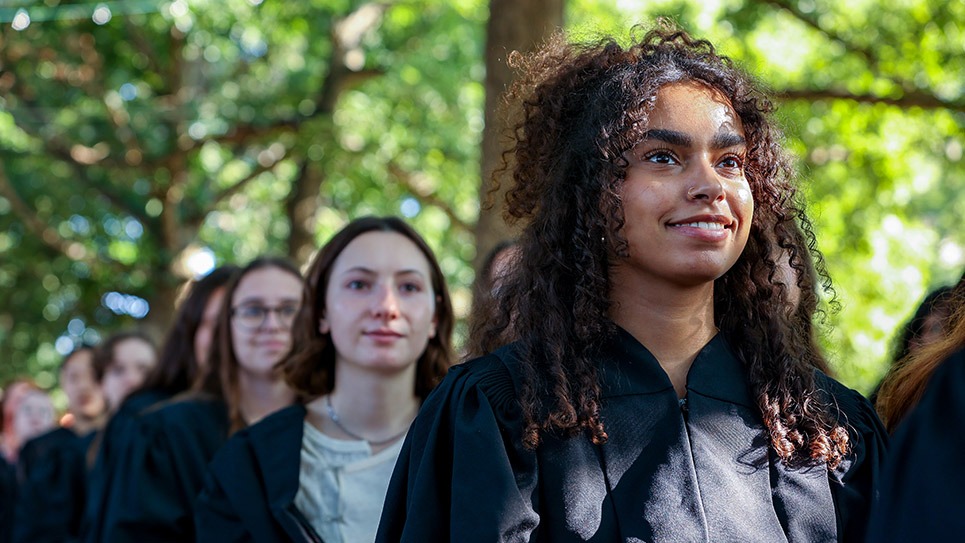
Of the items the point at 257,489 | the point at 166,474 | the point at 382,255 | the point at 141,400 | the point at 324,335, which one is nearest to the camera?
the point at 257,489

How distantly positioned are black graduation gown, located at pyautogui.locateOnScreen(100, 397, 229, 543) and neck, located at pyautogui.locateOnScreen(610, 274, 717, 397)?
9.61 ft

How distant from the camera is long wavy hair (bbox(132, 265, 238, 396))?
6836 millimetres

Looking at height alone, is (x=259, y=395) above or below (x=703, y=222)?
below

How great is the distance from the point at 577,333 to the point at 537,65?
2.77ft

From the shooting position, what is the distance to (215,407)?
6.03 m

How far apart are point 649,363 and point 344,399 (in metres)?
1.95

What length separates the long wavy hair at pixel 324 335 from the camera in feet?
16.6

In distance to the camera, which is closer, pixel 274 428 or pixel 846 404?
pixel 846 404

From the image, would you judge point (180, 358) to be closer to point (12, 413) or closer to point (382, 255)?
point (382, 255)

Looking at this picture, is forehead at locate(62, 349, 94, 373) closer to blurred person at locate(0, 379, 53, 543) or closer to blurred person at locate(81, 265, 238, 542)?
blurred person at locate(0, 379, 53, 543)

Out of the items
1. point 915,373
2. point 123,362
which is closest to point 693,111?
point 915,373

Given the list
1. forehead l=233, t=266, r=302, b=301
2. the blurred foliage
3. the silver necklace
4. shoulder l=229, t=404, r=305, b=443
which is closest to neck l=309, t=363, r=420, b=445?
the silver necklace

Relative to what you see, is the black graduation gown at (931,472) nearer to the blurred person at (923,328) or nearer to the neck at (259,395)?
the blurred person at (923,328)

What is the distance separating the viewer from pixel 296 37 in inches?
675
